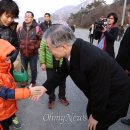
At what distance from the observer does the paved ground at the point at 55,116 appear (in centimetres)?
416

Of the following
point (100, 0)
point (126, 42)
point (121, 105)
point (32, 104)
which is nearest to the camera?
point (121, 105)

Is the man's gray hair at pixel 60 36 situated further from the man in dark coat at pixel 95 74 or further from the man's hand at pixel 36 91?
the man's hand at pixel 36 91

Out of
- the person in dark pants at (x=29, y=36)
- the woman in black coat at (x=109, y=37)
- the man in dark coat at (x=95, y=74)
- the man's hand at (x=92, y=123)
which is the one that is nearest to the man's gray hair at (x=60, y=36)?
the man in dark coat at (x=95, y=74)

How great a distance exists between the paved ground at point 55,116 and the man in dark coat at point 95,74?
166 cm

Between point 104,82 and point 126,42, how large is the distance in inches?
80.5

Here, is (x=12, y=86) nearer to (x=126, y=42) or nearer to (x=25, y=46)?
(x=126, y=42)

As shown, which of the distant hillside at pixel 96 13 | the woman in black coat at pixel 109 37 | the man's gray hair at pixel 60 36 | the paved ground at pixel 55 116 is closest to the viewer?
the man's gray hair at pixel 60 36

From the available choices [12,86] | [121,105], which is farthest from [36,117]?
[121,105]

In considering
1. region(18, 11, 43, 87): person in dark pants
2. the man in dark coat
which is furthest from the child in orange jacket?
region(18, 11, 43, 87): person in dark pants

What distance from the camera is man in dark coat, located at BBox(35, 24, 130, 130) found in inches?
90.8

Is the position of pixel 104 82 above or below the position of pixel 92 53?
below

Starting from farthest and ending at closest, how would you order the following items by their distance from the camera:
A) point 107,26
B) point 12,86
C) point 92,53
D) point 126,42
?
point 107,26 → point 126,42 → point 12,86 → point 92,53

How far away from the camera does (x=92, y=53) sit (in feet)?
7.66

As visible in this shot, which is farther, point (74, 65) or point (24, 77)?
point (24, 77)
